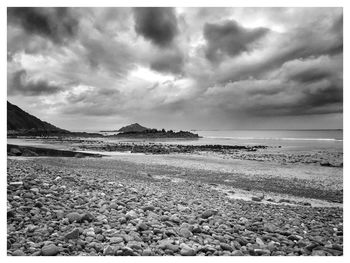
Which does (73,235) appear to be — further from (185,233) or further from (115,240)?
(185,233)

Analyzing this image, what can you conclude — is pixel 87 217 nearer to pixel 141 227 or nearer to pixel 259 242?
pixel 141 227

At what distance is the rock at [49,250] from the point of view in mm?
4035

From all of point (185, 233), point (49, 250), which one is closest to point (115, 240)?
point (49, 250)

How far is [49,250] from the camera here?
4.04 m

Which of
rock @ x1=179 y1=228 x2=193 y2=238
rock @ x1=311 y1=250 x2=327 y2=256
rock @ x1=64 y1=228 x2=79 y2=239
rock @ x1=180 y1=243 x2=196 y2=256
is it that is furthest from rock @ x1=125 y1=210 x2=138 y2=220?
rock @ x1=311 y1=250 x2=327 y2=256

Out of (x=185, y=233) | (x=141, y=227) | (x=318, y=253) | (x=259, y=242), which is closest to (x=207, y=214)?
(x=185, y=233)

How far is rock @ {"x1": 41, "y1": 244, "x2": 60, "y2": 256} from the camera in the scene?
13.2 feet

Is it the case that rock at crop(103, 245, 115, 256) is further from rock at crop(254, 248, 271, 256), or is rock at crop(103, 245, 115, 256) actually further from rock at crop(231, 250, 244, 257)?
rock at crop(254, 248, 271, 256)

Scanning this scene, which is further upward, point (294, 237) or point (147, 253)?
point (147, 253)

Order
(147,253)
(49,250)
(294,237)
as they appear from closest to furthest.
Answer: (49,250) → (147,253) → (294,237)

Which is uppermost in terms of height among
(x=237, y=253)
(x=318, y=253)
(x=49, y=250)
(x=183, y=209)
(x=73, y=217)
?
(x=73, y=217)

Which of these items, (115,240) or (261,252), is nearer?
(115,240)

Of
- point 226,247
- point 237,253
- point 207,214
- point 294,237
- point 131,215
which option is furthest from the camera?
point 207,214
